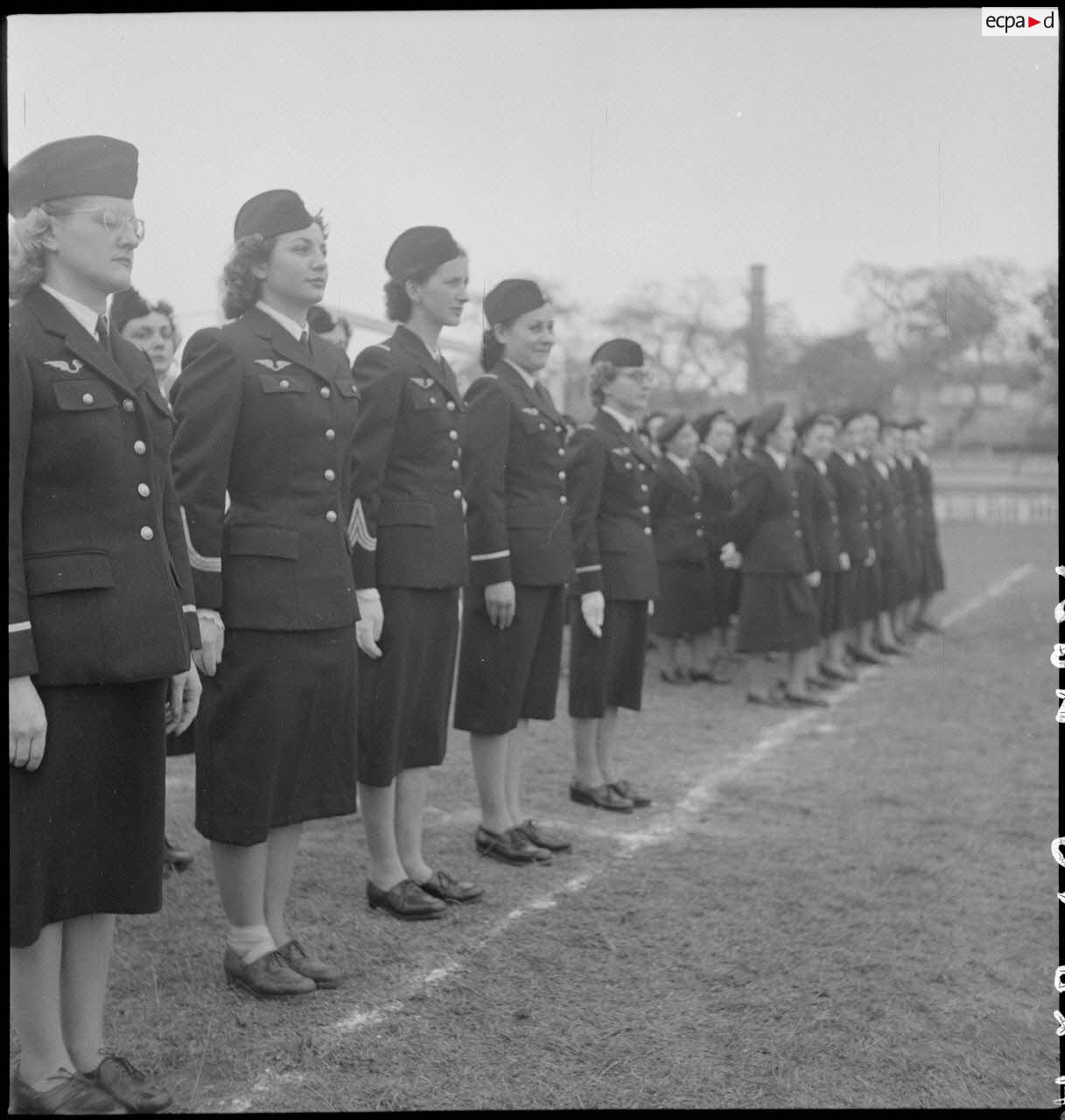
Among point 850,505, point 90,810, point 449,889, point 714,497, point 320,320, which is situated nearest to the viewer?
point 90,810

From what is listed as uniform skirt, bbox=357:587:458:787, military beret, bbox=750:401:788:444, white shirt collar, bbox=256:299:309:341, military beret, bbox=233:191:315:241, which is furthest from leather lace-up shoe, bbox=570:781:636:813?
military beret, bbox=750:401:788:444

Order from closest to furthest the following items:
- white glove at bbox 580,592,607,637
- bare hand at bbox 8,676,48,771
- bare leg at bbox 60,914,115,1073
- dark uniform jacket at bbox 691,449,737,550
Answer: bare hand at bbox 8,676,48,771 < bare leg at bbox 60,914,115,1073 < white glove at bbox 580,592,607,637 < dark uniform jacket at bbox 691,449,737,550

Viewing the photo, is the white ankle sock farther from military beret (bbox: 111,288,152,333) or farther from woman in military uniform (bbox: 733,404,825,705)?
woman in military uniform (bbox: 733,404,825,705)

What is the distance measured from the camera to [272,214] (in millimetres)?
3830

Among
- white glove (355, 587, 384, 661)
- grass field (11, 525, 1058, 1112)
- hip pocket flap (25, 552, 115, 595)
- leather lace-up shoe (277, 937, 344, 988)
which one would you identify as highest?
hip pocket flap (25, 552, 115, 595)

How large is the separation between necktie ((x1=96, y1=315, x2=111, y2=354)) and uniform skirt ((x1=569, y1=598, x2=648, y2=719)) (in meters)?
3.37

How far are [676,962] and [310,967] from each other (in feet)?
3.59

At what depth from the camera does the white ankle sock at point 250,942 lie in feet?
12.9

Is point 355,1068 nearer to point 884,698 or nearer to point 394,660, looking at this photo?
point 394,660

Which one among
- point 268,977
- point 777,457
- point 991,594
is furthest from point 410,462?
point 991,594

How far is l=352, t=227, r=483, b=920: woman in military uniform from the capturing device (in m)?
4.50

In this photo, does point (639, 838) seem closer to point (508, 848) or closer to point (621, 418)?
point (508, 848)

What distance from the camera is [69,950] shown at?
315 cm

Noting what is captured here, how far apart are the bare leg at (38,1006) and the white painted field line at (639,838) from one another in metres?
0.45
